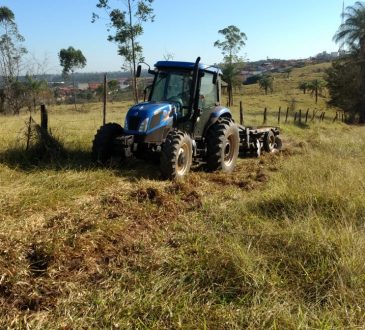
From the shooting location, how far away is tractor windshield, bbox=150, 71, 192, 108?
829 cm

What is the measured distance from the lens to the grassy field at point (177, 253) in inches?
130

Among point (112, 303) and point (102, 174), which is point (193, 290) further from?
point (102, 174)

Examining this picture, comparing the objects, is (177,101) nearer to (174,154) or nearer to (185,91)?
(185,91)

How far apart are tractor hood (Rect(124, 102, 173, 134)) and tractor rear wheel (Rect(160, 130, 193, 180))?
15.6 inches

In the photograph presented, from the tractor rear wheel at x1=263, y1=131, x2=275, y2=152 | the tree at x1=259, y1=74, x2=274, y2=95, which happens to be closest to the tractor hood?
the tractor rear wheel at x1=263, y1=131, x2=275, y2=152

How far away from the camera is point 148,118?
24.6 feet

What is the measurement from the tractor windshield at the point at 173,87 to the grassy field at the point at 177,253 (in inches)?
77.1

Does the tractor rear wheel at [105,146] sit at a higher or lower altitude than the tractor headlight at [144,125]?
lower

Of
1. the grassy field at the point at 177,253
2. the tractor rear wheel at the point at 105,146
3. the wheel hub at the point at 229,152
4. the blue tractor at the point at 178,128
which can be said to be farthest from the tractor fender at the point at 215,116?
the grassy field at the point at 177,253

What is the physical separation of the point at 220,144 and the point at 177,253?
4.33 meters

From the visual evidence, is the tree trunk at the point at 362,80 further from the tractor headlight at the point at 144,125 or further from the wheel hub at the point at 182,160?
the tractor headlight at the point at 144,125

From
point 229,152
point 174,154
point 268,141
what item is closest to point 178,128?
point 174,154

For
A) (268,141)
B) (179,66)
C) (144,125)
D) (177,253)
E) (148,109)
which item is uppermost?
(179,66)

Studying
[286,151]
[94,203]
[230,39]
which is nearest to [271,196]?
[94,203]
